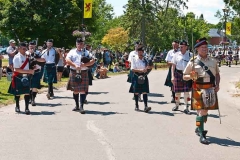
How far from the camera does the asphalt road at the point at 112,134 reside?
681cm

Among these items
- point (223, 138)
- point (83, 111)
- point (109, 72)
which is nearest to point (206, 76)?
point (223, 138)

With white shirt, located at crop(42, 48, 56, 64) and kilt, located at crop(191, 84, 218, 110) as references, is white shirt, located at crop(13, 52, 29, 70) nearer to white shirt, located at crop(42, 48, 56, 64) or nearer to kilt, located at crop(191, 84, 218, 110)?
white shirt, located at crop(42, 48, 56, 64)

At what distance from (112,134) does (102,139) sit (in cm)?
51

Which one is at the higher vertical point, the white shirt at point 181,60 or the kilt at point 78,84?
the white shirt at point 181,60

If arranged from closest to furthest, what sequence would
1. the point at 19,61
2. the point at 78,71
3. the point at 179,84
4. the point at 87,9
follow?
the point at 19,61, the point at 78,71, the point at 179,84, the point at 87,9

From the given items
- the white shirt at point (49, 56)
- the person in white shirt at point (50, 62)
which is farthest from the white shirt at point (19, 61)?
the white shirt at point (49, 56)

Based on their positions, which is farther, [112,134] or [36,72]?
[36,72]

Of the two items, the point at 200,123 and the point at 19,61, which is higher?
the point at 19,61

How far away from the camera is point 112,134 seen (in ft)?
27.4

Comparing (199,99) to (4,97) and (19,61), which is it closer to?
(19,61)

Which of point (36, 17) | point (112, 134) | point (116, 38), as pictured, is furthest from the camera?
point (116, 38)

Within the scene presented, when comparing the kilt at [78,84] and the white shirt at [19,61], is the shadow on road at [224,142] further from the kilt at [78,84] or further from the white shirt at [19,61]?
the white shirt at [19,61]

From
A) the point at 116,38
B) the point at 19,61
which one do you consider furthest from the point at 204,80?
the point at 116,38

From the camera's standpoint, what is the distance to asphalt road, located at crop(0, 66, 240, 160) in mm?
6809
